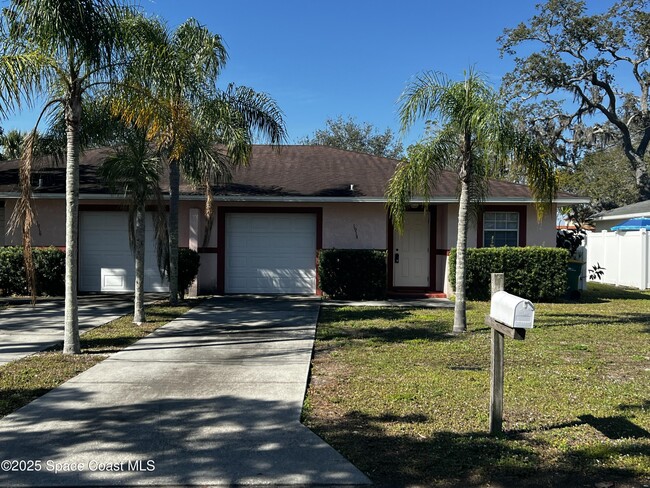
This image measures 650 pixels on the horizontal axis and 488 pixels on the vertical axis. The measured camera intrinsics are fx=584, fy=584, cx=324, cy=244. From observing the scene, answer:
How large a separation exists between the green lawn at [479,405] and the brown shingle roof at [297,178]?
Answer: 5.40 m

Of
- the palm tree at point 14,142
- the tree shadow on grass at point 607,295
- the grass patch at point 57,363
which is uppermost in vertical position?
the palm tree at point 14,142

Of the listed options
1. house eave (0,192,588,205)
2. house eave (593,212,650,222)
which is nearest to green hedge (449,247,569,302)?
house eave (0,192,588,205)

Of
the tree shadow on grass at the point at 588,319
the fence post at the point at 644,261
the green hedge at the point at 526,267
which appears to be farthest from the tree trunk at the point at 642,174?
the tree shadow on grass at the point at 588,319

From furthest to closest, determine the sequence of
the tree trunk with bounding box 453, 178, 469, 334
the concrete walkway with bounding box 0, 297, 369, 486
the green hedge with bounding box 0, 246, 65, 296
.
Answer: the green hedge with bounding box 0, 246, 65, 296
the tree trunk with bounding box 453, 178, 469, 334
the concrete walkway with bounding box 0, 297, 369, 486

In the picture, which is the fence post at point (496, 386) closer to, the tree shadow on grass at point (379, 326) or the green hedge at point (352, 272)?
the tree shadow on grass at point (379, 326)

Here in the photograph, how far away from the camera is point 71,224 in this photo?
773 centimetres

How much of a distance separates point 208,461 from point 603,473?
289 cm

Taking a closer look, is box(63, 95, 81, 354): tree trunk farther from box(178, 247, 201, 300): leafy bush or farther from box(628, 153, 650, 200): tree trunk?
box(628, 153, 650, 200): tree trunk

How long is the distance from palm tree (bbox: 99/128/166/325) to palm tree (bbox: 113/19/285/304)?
14.2 inches

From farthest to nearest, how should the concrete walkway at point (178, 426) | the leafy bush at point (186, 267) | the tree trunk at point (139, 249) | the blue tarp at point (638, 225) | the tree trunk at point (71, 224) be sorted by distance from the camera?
the blue tarp at point (638, 225) < the leafy bush at point (186, 267) < the tree trunk at point (139, 249) < the tree trunk at point (71, 224) < the concrete walkway at point (178, 426)

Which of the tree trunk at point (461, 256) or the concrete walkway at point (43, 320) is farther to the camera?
the tree trunk at point (461, 256)

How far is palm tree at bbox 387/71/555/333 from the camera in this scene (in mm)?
9180

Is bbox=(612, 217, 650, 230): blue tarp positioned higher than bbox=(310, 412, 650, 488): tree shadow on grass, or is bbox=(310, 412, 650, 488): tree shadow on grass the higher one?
bbox=(612, 217, 650, 230): blue tarp

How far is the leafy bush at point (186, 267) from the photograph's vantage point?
44.4 ft
